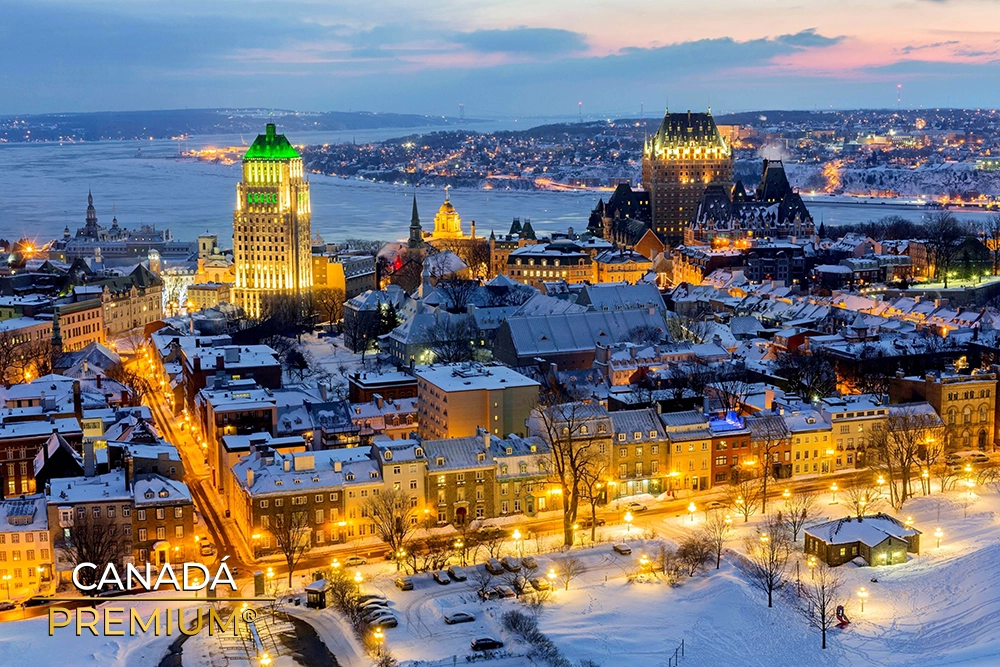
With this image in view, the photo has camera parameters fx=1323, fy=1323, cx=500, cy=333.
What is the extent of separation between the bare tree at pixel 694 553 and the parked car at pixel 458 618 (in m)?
6.02

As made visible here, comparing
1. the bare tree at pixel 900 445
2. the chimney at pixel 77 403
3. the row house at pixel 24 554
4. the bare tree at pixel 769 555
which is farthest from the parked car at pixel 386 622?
the chimney at pixel 77 403

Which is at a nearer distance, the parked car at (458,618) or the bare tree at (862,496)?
the parked car at (458,618)

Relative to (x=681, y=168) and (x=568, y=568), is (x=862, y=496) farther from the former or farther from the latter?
Result: (x=681, y=168)

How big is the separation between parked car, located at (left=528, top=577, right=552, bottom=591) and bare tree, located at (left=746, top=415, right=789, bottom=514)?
35.6 ft

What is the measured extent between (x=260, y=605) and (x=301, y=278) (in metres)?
47.5

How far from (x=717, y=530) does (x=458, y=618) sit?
28.9 ft

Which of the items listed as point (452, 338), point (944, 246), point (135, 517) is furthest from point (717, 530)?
point (944, 246)

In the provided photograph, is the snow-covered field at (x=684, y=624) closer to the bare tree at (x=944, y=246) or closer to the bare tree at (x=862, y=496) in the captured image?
the bare tree at (x=862, y=496)

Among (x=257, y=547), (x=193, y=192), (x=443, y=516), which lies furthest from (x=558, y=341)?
(x=193, y=192)

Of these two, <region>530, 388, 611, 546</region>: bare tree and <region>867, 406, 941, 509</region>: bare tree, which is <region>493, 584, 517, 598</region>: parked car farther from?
<region>867, 406, 941, 509</region>: bare tree

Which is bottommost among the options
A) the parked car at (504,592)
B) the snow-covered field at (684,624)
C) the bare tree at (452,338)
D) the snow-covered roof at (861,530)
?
the snow-covered field at (684,624)

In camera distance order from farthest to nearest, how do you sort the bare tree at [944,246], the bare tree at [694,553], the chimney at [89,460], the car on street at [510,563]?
the bare tree at [944,246] → the chimney at [89,460] → the bare tree at [694,553] → the car on street at [510,563]

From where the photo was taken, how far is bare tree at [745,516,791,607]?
3197cm

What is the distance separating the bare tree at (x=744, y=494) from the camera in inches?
1473
